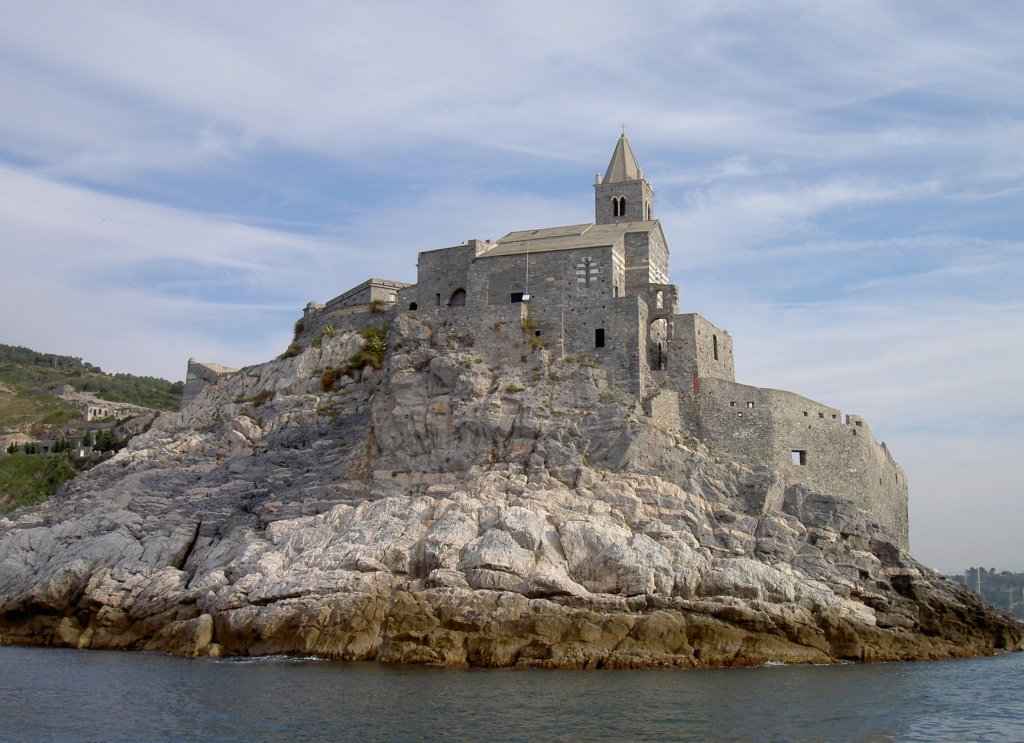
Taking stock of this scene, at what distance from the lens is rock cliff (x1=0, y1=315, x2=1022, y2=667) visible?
33.8 meters

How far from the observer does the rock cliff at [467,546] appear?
3378 centimetres

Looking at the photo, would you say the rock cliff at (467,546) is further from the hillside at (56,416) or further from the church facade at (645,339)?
the hillside at (56,416)

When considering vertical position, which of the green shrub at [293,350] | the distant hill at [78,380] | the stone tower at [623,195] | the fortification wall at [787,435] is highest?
the distant hill at [78,380]

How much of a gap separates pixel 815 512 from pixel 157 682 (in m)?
23.9

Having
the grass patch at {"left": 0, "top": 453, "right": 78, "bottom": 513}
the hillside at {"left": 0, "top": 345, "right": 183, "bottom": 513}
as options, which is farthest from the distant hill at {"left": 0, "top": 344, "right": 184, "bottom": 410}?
the grass patch at {"left": 0, "top": 453, "right": 78, "bottom": 513}

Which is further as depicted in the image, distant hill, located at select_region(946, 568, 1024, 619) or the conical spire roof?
distant hill, located at select_region(946, 568, 1024, 619)

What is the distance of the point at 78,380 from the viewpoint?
365 ft

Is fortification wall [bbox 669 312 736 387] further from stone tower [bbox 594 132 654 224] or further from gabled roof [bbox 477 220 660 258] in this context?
stone tower [bbox 594 132 654 224]

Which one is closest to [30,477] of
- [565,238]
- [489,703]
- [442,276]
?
[442,276]

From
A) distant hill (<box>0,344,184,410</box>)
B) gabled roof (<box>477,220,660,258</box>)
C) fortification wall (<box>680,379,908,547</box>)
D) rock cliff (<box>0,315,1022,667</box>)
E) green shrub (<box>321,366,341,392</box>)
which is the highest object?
distant hill (<box>0,344,184,410</box>)

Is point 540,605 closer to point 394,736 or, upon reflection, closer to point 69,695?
point 394,736

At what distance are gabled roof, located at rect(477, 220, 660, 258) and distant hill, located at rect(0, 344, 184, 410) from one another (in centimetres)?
5527

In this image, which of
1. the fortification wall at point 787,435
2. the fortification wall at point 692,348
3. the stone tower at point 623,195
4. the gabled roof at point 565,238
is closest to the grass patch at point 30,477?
the gabled roof at point 565,238

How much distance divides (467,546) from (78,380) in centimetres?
8701
